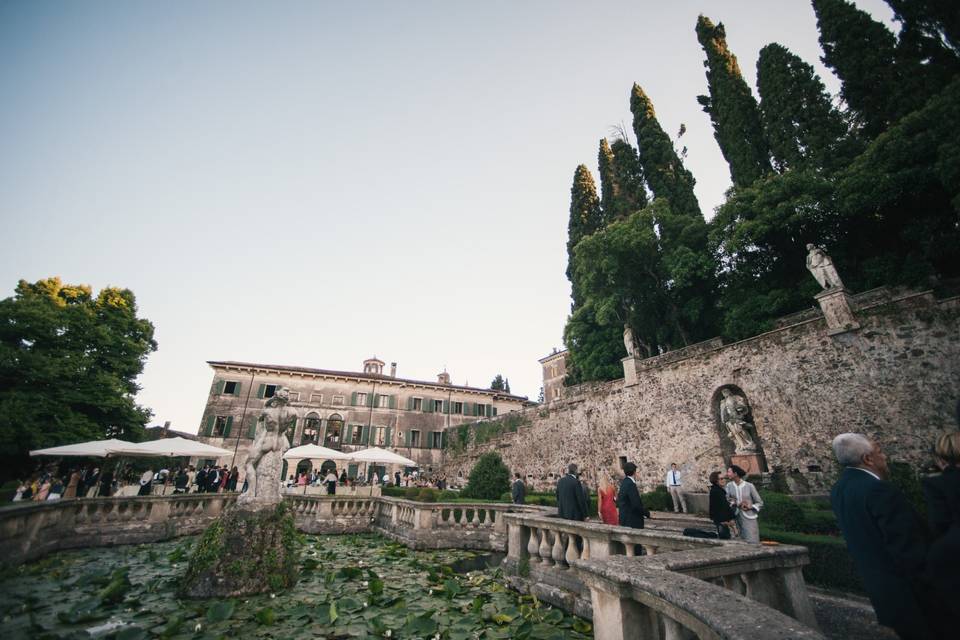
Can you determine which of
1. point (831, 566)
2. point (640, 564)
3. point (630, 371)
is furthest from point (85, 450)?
point (630, 371)

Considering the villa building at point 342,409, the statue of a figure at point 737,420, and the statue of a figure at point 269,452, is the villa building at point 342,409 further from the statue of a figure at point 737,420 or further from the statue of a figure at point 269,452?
the statue of a figure at point 269,452

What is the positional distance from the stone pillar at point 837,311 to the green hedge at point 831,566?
980 cm

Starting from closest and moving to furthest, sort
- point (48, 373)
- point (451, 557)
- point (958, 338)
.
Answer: point (451, 557) < point (958, 338) < point (48, 373)

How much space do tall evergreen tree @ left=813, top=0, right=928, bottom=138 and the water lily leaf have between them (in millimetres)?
25615

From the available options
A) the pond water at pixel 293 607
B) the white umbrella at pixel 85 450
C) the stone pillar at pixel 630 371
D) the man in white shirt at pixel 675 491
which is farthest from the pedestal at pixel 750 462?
the white umbrella at pixel 85 450

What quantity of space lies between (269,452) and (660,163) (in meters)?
27.3

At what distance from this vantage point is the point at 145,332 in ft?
82.3

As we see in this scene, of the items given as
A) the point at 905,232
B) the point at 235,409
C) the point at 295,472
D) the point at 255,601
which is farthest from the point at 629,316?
the point at 235,409

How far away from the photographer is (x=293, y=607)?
4910mm

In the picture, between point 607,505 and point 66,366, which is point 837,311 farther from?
point 66,366

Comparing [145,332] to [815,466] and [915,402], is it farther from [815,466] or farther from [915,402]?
[915,402]

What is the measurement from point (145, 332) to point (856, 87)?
41707mm

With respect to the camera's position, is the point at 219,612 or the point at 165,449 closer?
the point at 219,612

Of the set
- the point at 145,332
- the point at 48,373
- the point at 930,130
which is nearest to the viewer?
the point at 930,130
